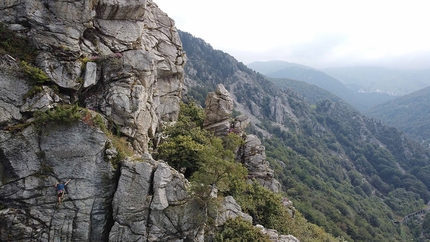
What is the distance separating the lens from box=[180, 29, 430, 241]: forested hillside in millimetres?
88750

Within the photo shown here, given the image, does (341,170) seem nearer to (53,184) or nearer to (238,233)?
(238,233)

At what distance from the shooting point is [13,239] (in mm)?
16094

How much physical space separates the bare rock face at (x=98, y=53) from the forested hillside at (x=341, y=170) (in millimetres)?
62330

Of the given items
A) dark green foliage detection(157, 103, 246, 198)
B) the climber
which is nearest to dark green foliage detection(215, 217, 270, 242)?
dark green foliage detection(157, 103, 246, 198)

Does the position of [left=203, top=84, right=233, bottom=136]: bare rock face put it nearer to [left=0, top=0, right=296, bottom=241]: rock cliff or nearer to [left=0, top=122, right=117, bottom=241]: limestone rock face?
[left=0, top=0, right=296, bottom=241]: rock cliff

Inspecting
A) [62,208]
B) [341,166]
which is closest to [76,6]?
[62,208]

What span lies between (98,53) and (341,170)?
146m

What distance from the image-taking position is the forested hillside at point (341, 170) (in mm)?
88750

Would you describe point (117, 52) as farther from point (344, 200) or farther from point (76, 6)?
point (344, 200)

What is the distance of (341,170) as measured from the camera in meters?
143

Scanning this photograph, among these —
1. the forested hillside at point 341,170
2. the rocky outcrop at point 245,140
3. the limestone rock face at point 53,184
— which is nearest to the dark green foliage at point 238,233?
the limestone rock face at point 53,184

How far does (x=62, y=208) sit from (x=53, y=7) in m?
14.3

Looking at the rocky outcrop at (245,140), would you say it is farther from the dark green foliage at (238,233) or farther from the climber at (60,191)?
the climber at (60,191)

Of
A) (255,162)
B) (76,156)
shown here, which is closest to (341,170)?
(255,162)
